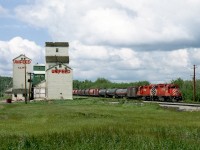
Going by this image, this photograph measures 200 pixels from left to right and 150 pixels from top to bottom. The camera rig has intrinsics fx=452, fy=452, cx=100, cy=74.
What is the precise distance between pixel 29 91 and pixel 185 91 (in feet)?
128

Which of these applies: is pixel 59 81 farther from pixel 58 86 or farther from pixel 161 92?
pixel 161 92

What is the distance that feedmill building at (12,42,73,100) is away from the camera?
366 feet

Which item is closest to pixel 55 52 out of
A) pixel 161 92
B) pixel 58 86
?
pixel 58 86

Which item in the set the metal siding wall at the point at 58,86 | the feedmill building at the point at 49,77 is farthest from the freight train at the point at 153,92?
the feedmill building at the point at 49,77

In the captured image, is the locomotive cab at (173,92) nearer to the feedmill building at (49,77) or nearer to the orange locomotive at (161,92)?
the orange locomotive at (161,92)

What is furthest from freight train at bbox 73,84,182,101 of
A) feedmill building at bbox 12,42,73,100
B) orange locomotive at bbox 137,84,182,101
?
feedmill building at bbox 12,42,73,100

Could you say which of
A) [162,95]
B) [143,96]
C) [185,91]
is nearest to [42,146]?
[162,95]

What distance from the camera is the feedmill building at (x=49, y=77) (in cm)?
11169

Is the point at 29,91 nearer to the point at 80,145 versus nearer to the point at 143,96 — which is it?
the point at 143,96

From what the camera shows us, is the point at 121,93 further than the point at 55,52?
No

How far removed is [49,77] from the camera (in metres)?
112

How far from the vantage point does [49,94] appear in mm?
112125

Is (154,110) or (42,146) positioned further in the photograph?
(154,110)

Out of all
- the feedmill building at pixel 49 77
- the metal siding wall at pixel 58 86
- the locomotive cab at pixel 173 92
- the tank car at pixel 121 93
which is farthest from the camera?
the tank car at pixel 121 93
